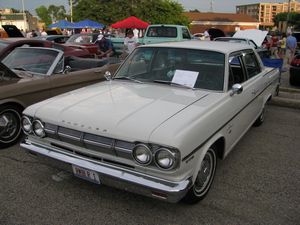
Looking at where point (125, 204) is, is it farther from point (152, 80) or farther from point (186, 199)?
point (152, 80)

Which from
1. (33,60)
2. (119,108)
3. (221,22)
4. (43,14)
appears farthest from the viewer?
(43,14)

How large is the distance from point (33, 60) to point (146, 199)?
3.79 m

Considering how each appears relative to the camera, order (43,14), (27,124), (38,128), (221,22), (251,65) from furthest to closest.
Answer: (43,14) < (221,22) < (251,65) < (27,124) < (38,128)

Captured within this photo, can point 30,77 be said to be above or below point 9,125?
above

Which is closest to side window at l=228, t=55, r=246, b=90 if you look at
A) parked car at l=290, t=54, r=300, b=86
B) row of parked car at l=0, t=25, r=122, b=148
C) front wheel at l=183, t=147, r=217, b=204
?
Answer: front wheel at l=183, t=147, r=217, b=204

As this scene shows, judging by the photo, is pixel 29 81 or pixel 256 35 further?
pixel 256 35

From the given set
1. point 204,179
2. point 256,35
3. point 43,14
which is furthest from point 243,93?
point 43,14

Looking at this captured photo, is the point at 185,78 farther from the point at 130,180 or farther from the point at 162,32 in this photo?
the point at 162,32

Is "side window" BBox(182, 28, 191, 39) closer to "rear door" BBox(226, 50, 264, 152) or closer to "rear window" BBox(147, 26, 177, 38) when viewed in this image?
"rear window" BBox(147, 26, 177, 38)

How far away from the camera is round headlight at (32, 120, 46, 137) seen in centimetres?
337

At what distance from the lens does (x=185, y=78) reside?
3945mm

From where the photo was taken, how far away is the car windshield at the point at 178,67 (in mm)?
3904

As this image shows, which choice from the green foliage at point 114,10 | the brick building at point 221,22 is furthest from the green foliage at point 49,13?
the green foliage at point 114,10

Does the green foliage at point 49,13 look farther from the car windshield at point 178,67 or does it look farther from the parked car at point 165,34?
the car windshield at point 178,67
